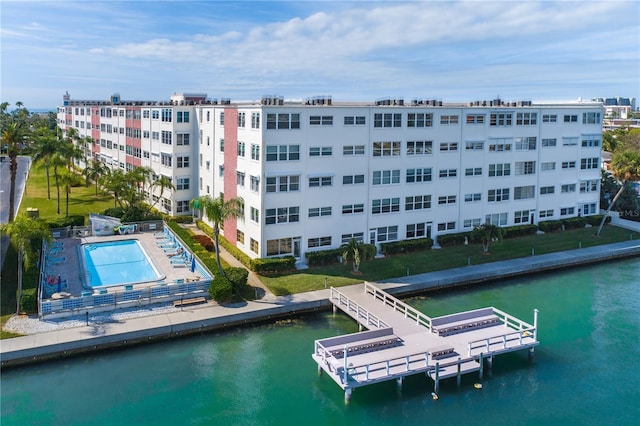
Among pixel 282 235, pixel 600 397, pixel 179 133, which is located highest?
pixel 179 133

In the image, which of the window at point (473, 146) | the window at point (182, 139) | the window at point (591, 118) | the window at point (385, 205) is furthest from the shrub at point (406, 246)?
the window at point (182, 139)

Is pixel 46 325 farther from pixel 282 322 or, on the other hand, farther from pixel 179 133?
pixel 179 133

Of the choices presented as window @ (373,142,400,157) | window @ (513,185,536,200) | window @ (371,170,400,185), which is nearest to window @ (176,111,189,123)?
window @ (373,142,400,157)

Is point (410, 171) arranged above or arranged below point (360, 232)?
above

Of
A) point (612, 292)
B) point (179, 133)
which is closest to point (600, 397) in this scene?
point (612, 292)

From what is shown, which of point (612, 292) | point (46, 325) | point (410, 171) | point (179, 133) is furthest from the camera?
point (179, 133)

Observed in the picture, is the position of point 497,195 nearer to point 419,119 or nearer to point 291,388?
point 419,119

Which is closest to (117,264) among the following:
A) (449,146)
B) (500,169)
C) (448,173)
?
(448,173)
